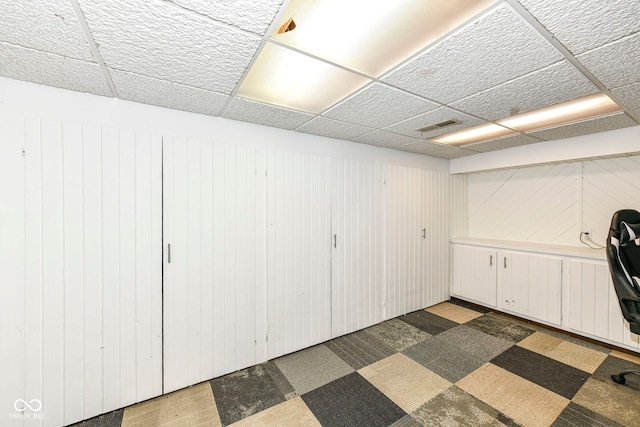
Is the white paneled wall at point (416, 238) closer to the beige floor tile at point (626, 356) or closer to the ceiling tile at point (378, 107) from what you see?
the ceiling tile at point (378, 107)

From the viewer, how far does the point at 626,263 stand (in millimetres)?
2311

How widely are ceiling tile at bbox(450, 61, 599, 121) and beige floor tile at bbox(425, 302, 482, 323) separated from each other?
2802mm

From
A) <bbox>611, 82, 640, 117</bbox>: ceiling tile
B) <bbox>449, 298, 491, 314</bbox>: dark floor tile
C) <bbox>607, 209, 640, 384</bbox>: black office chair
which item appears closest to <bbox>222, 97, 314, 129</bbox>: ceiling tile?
<bbox>611, 82, 640, 117</bbox>: ceiling tile

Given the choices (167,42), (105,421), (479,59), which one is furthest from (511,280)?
(105,421)

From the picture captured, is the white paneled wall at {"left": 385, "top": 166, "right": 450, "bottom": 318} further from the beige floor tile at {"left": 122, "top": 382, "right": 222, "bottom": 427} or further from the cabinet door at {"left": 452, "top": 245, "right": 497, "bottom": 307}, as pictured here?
the beige floor tile at {"left": 122, "top": 382, "right": 222, "bottom": 427}

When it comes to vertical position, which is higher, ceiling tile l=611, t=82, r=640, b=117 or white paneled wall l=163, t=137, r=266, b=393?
ceiling tile l=611, t=82, r=640, b=117

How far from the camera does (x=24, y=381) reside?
1.73 m

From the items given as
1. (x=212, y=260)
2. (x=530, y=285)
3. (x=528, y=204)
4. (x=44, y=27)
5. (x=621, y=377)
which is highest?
(x=44, y=27)

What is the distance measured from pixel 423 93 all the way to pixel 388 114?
45 cm

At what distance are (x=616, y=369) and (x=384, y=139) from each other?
3.32m

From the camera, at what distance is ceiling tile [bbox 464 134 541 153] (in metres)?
3.14

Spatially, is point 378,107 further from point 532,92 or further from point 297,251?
point 297,251

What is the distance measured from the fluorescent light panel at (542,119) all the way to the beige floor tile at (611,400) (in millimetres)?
2455

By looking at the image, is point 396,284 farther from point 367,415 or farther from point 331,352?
point 367,415
